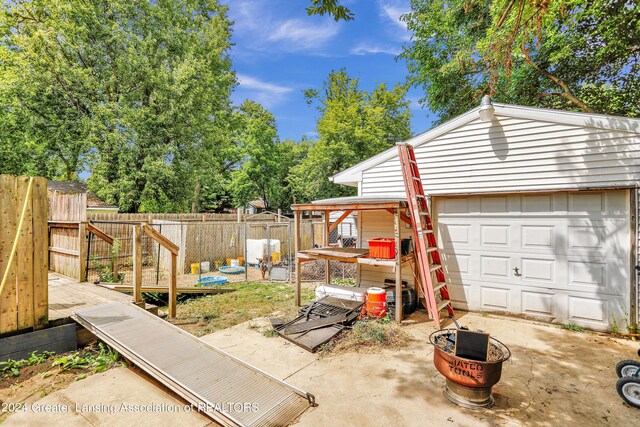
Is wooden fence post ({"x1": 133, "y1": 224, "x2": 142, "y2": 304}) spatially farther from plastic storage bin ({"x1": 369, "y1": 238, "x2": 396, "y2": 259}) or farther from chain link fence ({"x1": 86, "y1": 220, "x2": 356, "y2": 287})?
plastic storage bin ({"x1": 369, "y1": 238, "x2": 396, "y2": 259})

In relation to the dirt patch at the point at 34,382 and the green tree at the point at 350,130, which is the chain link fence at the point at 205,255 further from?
the green tree at the point at 350,130

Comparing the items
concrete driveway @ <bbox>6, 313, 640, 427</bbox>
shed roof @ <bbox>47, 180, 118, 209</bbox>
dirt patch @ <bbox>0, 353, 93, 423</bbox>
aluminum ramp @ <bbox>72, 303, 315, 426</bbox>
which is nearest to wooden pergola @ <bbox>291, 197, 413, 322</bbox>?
concrete driveway @ <bbox>6, 313, 640, 427</bbox>

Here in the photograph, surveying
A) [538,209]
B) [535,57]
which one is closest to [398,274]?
[538,209]

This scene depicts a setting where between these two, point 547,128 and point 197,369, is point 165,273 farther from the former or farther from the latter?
point 547,128

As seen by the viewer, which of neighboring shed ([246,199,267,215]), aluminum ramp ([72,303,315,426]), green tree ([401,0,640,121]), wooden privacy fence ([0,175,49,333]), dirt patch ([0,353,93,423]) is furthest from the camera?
neighboring shed ([246,199,267,215])

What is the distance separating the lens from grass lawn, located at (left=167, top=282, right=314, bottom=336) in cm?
532

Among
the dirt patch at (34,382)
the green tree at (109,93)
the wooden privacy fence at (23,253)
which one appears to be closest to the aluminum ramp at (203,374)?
the dirt patch at (34,382)

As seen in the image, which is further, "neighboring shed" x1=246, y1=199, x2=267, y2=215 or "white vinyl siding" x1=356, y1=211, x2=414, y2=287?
"neighboring shed" x1=246, y1=199, x2=267, y2=215

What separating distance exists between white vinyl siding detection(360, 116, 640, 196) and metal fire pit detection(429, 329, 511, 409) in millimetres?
3488

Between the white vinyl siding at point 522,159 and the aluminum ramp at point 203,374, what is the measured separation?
4619 millimetres

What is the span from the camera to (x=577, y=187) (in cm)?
471

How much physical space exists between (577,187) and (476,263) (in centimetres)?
200

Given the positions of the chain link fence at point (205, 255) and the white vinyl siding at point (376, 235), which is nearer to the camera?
the white vinyl siding at point (376, 235)

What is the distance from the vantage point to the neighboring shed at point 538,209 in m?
4.53
